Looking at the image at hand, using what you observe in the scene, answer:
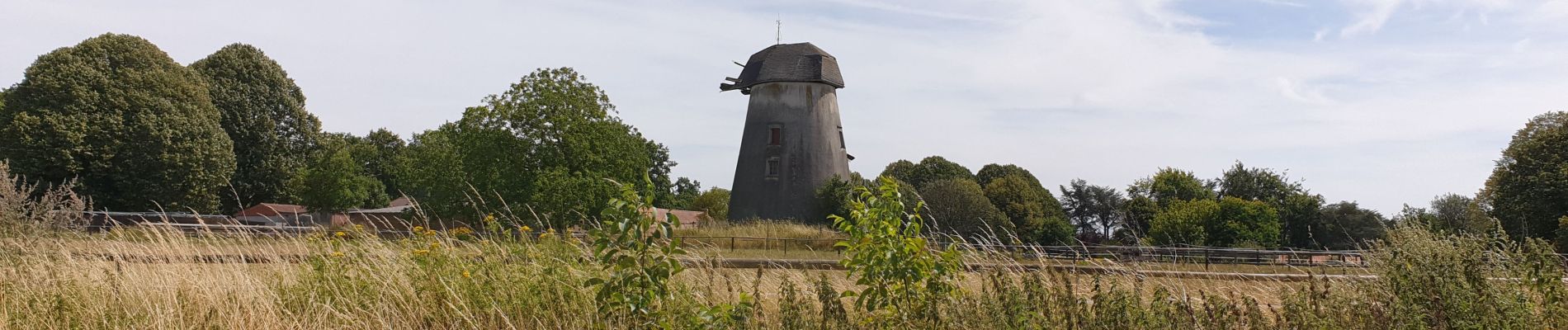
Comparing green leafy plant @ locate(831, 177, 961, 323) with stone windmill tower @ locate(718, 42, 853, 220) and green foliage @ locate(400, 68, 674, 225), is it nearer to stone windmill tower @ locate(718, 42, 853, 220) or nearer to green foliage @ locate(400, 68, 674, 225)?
green foliage @ locate(400, 68, 674, 225)

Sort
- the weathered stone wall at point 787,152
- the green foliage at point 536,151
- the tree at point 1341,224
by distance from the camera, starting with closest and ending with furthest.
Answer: the green foliage at point 536,151 < the weathered stone wall at point 787,152 < the tree at point 1341,224

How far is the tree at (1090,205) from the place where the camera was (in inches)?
2189

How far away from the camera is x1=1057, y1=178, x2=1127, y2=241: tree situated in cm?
5559

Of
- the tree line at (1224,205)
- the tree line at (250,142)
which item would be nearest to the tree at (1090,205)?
the tree line at (1224,205)

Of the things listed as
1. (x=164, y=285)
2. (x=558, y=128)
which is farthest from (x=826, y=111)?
(x=164, y=285)

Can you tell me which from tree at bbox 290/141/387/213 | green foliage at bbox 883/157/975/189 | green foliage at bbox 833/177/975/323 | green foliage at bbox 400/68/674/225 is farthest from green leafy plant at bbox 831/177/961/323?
green foliage at bbox 883/157/975/189

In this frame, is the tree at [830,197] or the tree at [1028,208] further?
the tree at [1028,208]

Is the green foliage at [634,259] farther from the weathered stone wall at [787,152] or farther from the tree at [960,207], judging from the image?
the tree at [960,207]

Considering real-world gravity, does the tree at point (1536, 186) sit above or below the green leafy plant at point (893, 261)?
above

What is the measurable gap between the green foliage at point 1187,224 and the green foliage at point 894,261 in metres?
26.3

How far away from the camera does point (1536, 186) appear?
29.4 meters

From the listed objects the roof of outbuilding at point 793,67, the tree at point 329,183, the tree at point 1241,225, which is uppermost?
the roof of outbuilding at point 793,67

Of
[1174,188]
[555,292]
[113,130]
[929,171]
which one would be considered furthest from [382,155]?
[555,292]

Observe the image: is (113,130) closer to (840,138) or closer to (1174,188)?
(840,138)
